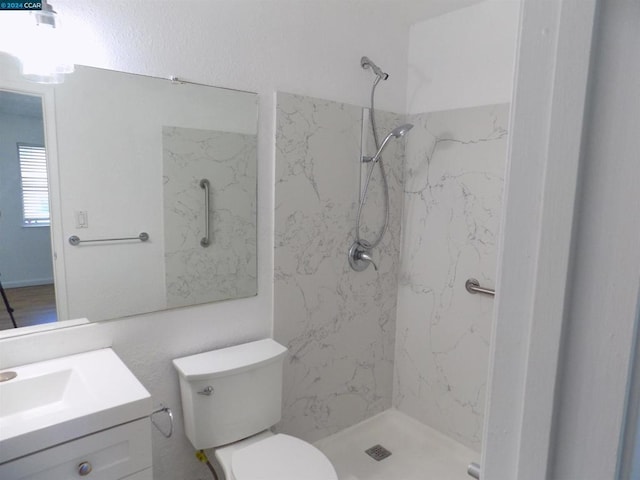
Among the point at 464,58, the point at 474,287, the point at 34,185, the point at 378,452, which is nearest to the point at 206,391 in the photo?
the point at 34,185

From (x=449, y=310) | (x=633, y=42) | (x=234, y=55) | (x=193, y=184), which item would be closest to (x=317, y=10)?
(x=234, y=55)

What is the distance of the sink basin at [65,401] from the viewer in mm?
1103

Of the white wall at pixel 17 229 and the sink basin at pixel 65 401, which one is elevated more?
the white wall at pixel 17 229

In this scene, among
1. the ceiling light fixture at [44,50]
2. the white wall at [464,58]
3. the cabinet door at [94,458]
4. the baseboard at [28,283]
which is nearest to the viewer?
the cabinet door at [94,458]

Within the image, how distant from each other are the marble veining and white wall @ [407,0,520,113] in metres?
1.15

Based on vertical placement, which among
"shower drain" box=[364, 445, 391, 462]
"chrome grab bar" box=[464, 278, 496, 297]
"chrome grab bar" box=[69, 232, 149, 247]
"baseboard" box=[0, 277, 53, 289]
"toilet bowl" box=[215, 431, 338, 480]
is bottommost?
"shower drain" box=[364, 445, 391, 462]

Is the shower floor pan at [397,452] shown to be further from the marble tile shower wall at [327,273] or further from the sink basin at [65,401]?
the sink basin at [65,401]

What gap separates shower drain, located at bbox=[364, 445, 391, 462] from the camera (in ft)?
7.72

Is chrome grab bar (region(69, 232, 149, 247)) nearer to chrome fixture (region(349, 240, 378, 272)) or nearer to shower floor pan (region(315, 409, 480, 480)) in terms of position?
chrome fixture (region(349, 240, 378, 272))

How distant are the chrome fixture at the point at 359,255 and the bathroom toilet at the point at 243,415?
72 centimetres

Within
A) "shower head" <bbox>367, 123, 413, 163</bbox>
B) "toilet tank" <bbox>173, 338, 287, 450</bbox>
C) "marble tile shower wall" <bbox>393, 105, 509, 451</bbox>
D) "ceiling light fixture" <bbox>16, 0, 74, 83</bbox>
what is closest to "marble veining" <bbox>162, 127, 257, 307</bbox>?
"toilet tank" <bbox>173, 338, 287, 450</bbox>

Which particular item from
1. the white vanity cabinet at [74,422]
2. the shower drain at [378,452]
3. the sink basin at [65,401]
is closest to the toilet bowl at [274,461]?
the white vanity cabinet at [74,422]

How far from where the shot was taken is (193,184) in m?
1.83

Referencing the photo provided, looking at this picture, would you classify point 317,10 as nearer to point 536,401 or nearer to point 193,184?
point 193,184
